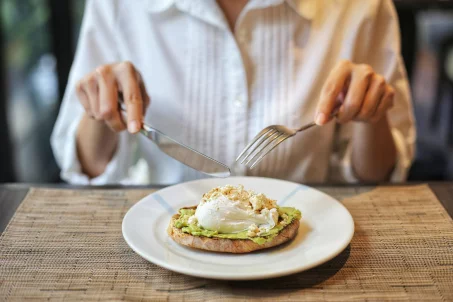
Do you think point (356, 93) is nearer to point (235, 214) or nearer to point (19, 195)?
point (235, 214)

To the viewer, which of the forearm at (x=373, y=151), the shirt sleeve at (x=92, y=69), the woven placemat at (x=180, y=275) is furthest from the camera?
the shirt sleeve at (x=92, y=69)

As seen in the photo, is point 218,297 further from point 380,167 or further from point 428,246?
point 380,167

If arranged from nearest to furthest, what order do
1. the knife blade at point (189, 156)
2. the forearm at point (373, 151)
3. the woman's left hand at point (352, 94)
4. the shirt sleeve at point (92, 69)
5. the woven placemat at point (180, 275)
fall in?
the woven placemat at point (180, 275), the knife blade at point (189, 156), the woman's left hand at point (352, 94), the forearm at point (373, 151), the shirt sleeve at point (92, 69)

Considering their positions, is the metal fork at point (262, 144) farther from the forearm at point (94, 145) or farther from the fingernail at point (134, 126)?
the forearm at point (94, 145)

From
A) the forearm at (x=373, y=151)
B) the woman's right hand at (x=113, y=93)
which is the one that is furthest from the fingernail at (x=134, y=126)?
the forearm at (x=373, y=151)

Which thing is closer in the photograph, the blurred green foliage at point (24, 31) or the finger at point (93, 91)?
the finger at point (93, 91)

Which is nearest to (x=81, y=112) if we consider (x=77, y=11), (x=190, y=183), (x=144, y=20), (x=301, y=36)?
(x=144, y=20)

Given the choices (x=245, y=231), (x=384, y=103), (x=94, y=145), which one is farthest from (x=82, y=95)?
(x=384, y=103)

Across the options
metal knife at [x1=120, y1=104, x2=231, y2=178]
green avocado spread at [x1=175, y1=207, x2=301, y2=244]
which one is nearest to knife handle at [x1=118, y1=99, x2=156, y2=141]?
metal knife at [x1=120, y1=104, x2=231, y2=178]
